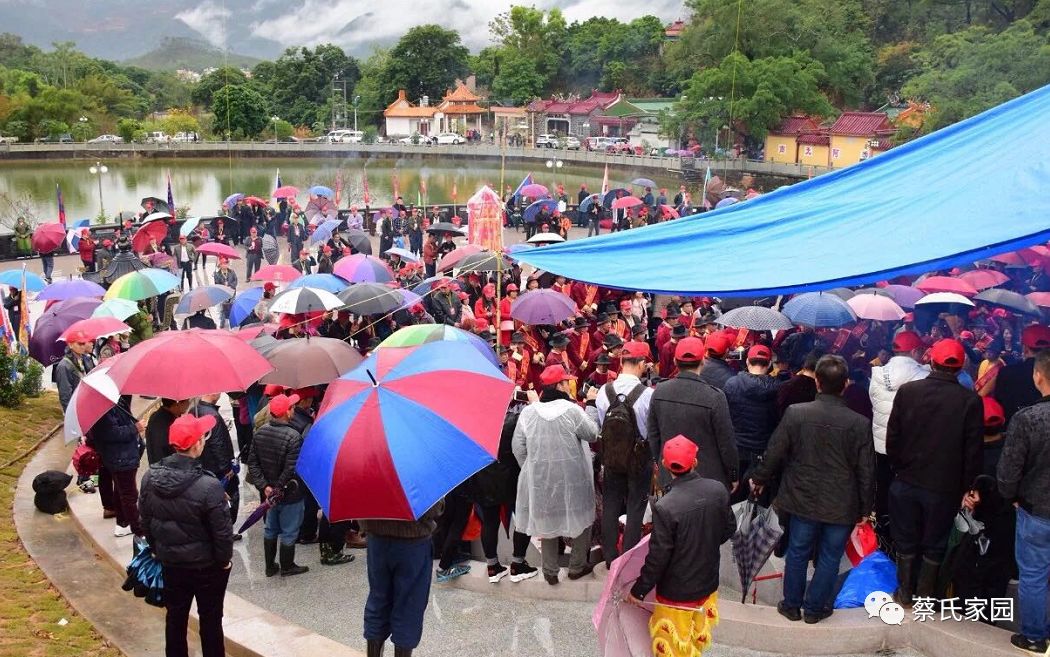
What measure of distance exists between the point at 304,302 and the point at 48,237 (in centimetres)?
991

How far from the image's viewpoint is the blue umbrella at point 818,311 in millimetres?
7543

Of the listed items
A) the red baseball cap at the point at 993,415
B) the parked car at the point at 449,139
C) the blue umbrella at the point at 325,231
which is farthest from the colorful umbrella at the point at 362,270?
the parked car at the point at 449,139

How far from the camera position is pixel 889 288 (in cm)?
881

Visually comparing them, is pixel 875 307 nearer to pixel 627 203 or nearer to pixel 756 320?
pixel 756 320

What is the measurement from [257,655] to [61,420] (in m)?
5.15

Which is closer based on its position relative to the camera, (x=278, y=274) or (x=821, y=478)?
(x=821, y=478)

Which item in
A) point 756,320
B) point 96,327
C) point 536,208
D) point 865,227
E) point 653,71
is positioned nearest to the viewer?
point 865,227

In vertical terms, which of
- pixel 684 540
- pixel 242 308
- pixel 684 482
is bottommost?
pixel 684 540

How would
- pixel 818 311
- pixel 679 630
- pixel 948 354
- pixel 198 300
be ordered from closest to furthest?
1. pixel 679 630
2. pixel 948 354
3. pixel 818 311
4. pixel 198 300

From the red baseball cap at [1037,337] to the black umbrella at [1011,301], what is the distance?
122 inches

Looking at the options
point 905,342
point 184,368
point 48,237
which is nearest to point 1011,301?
point 905,342

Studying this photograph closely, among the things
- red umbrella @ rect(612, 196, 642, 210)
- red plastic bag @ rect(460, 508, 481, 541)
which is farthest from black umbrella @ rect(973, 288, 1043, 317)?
red umbrella @ rect(612, 196, 642, 210)

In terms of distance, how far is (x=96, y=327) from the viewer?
22.4ft

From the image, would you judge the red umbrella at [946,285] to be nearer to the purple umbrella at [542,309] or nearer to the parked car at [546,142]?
the purple umbrella at [542,309]
